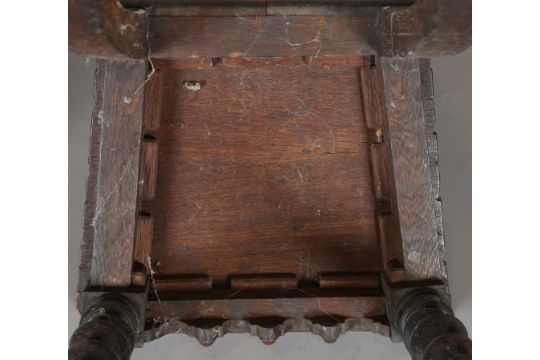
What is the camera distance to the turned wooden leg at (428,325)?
1119 mm

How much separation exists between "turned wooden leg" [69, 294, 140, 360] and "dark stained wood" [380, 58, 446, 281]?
0.70 m

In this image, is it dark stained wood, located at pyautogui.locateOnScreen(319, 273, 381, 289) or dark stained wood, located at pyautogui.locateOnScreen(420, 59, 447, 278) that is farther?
dark stained wood, located at pyautogui.locateOnScreen(319, 273, 381, 289)

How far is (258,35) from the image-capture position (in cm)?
126

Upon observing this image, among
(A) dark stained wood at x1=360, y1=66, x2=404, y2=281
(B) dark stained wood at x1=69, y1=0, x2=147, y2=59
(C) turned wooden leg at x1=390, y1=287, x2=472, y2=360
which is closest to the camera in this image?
(B) dark stained wood at x1=69, y1=0, x2=147, y2=59

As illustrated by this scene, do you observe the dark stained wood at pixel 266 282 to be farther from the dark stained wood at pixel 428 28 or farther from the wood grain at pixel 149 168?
the dark stained wood at pixel 428 28

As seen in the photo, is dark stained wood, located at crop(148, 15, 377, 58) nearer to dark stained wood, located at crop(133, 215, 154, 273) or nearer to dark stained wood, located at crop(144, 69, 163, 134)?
dark stained wood, located at crop(144, 69, 163, 134)

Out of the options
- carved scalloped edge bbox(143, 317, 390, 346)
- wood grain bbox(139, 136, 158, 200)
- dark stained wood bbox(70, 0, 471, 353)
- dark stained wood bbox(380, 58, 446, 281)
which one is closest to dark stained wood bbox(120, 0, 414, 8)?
dark stained wood bbox(70, 0, 471, 353)

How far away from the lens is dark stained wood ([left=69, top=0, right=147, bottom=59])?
977 millimetres

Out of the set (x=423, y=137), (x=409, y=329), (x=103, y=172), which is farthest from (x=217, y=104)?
(x=409, y=329)

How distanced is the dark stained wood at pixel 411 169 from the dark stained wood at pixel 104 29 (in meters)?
0.57

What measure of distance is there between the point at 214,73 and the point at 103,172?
0.41 meters

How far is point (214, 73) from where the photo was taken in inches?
58.0

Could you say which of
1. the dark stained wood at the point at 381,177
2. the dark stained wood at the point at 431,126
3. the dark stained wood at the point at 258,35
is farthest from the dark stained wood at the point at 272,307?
the dark stained wood at the point at 258,35

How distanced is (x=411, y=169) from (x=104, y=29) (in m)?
0.77
